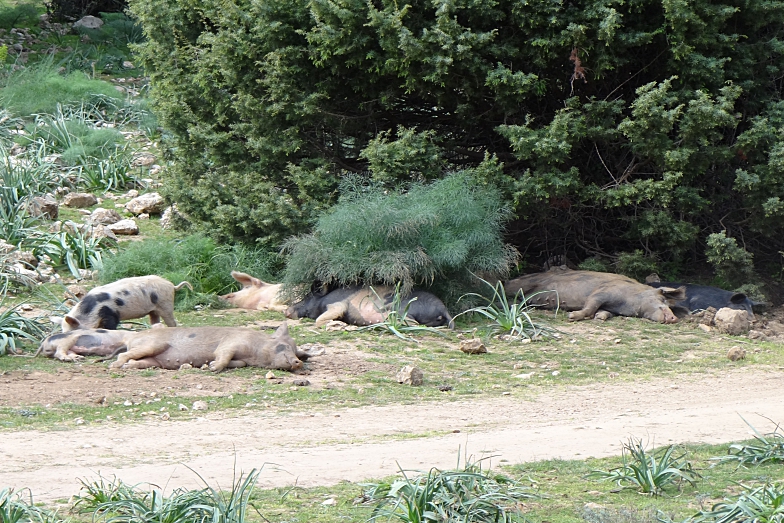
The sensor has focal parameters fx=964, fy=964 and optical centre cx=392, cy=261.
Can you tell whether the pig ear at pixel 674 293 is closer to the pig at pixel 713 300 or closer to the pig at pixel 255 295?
the pig at pixel 713 300

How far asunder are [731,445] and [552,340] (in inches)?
192

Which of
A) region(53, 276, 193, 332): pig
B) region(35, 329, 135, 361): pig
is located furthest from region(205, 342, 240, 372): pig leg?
region(53, 276, 193, 332): pig

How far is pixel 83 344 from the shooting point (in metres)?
9.73

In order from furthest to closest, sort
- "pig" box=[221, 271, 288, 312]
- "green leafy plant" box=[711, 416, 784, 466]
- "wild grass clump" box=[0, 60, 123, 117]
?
"wild grass clump" box=[0, 60, 123, 117] → "pig" box=[221, 271, 288, 312] → "green leafy plant" box=[711, 416, 784, 466]

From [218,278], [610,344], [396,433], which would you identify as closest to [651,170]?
[610,344]

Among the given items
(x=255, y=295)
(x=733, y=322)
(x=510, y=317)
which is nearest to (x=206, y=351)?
(x=255, y=295)

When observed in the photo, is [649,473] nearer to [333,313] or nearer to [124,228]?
[333,313]

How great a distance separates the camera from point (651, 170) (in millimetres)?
13711

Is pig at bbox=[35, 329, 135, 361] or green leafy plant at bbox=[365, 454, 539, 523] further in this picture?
pig at bbox=[35, 329, 135, 361]

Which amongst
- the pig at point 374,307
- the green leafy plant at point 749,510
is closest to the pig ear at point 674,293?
the pig at point 374,307

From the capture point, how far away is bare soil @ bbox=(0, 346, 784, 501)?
5867 mm

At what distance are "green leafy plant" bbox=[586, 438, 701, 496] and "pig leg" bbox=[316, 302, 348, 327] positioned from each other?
6.29 m

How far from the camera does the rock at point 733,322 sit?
11508 millimetres

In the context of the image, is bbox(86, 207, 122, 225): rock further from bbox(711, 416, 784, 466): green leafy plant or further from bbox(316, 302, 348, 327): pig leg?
bbox(711, 416, 784, 466): green leafy plant
